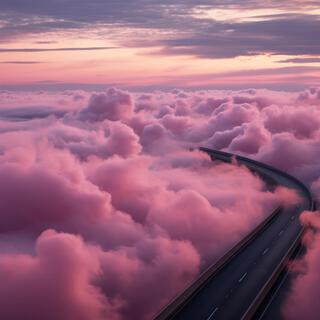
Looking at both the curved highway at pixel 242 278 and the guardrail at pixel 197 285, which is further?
the curved highway at pixel 242 278

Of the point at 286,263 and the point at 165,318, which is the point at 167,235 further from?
the point at 165,318

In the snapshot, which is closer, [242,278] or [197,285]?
[197,285]

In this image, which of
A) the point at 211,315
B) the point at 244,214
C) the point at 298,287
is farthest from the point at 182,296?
the point at 244,214

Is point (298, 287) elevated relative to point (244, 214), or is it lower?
elevated

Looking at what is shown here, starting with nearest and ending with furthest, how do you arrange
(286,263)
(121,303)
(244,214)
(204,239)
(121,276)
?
1. (286,263)
2. (121,303)
3. (121,276)
4. (204,239)
5. (244,214)

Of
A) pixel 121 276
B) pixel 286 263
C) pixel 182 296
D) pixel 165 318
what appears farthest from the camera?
pixel 121 276

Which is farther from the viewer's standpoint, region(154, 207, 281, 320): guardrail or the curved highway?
the curved highway

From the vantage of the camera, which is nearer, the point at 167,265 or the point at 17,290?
the point at 17,290

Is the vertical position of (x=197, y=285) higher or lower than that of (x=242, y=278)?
higher
